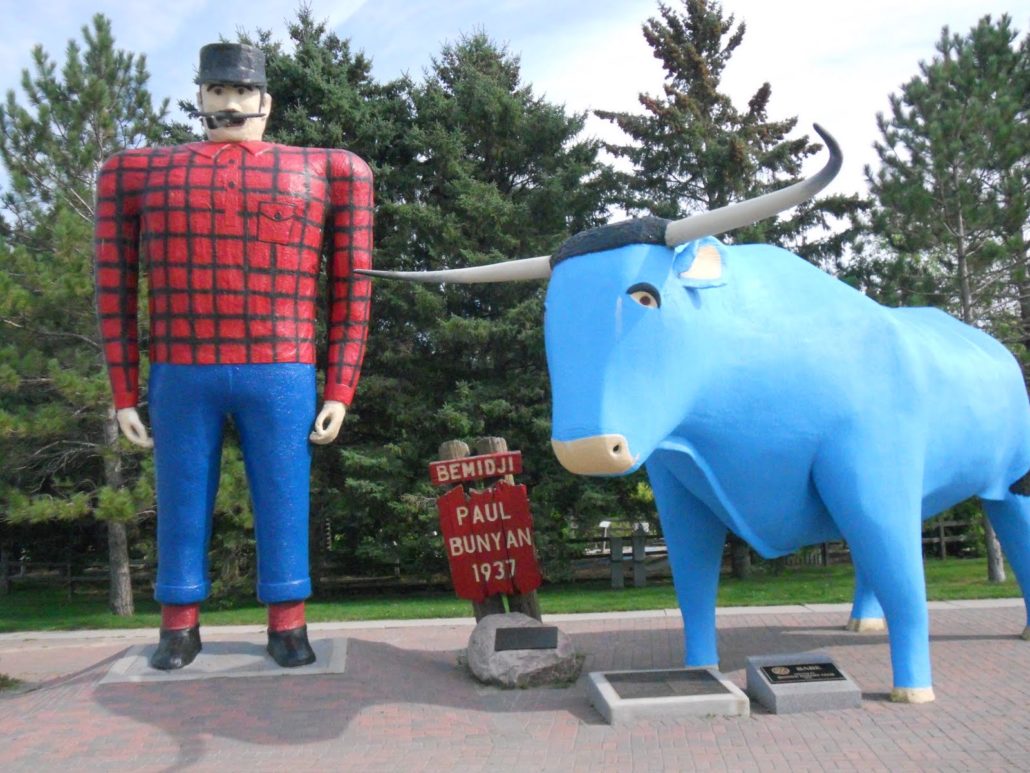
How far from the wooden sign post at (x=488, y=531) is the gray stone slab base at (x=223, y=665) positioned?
1180 mm

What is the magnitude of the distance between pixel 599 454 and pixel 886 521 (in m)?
2.23

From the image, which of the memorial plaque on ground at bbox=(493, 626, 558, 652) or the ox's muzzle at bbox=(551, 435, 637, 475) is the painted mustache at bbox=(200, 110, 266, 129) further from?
the memorial plaque on ground at bbox=(493, 626, 558, 652)

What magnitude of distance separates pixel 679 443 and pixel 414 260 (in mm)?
12711

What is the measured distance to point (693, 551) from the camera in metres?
Answer: 6.93

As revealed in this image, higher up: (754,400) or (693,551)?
(754,400)

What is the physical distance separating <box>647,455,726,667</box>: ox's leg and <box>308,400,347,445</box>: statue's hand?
2285mm

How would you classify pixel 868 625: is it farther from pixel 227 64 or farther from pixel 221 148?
pixel 227 64

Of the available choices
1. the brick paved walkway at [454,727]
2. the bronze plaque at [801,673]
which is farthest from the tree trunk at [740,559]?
the bronze plaque at [801,673]

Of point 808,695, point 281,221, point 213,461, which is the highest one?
point 281,221

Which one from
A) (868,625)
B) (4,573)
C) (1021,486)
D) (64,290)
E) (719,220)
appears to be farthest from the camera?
(4,573)

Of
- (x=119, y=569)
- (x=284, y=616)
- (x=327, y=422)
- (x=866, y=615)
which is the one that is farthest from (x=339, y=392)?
(x=119, y=569)

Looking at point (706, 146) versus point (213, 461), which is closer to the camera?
point (213, 461)

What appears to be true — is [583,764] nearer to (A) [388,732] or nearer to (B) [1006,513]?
(A) [388,732]

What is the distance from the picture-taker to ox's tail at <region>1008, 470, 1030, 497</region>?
7.99m
